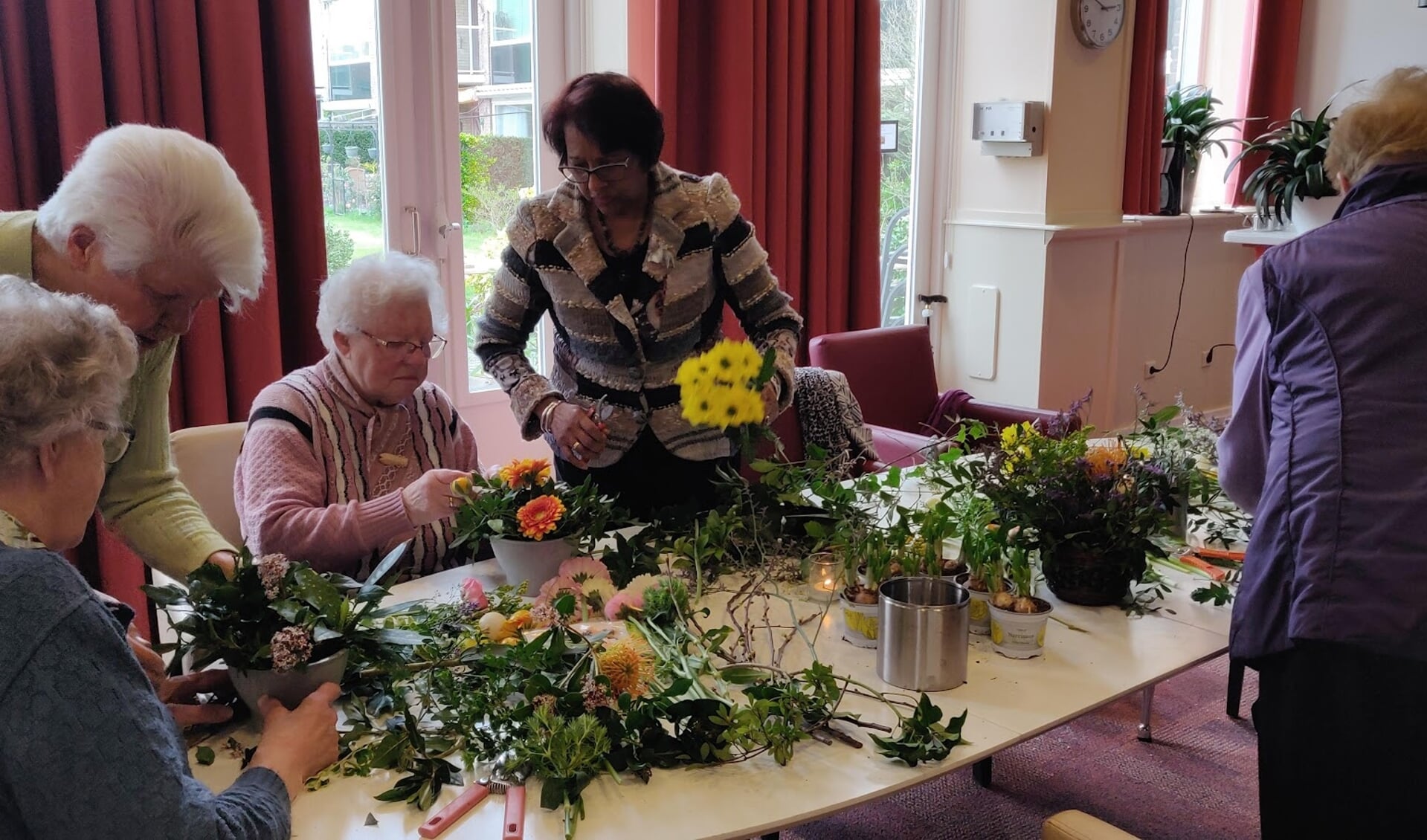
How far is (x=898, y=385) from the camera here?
12.9ft

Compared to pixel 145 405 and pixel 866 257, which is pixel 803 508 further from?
pixel 866 257

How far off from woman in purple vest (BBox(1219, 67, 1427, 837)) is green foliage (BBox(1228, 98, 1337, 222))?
3142 mm

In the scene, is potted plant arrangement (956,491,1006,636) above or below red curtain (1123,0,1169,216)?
below

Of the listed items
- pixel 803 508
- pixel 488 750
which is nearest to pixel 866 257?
pixel 803 508

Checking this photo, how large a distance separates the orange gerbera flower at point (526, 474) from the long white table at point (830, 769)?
0.50 m

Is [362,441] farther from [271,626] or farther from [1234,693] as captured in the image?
[1234,693]

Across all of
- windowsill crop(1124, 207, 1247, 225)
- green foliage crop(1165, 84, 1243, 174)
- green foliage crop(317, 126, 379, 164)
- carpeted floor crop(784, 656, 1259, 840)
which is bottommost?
carpeted floor crop(784, 656, 1259, 840)

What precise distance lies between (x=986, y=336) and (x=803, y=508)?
132 inches

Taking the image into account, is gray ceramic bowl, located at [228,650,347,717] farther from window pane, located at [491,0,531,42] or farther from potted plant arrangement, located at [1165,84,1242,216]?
potted plant arrangement, located at [1165,84,1242,216]

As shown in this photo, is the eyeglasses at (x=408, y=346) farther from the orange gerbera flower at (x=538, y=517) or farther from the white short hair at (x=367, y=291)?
the orange gerbera flower at (x=538, y=517)

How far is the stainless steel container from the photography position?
1469 mm

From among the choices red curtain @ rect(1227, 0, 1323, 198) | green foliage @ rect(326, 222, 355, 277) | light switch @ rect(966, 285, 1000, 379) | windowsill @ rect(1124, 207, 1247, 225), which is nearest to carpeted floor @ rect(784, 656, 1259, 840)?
green foliage @ rect(326, 222, 355, 277)

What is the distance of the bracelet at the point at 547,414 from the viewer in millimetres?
2154

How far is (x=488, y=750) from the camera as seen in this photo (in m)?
1.30
